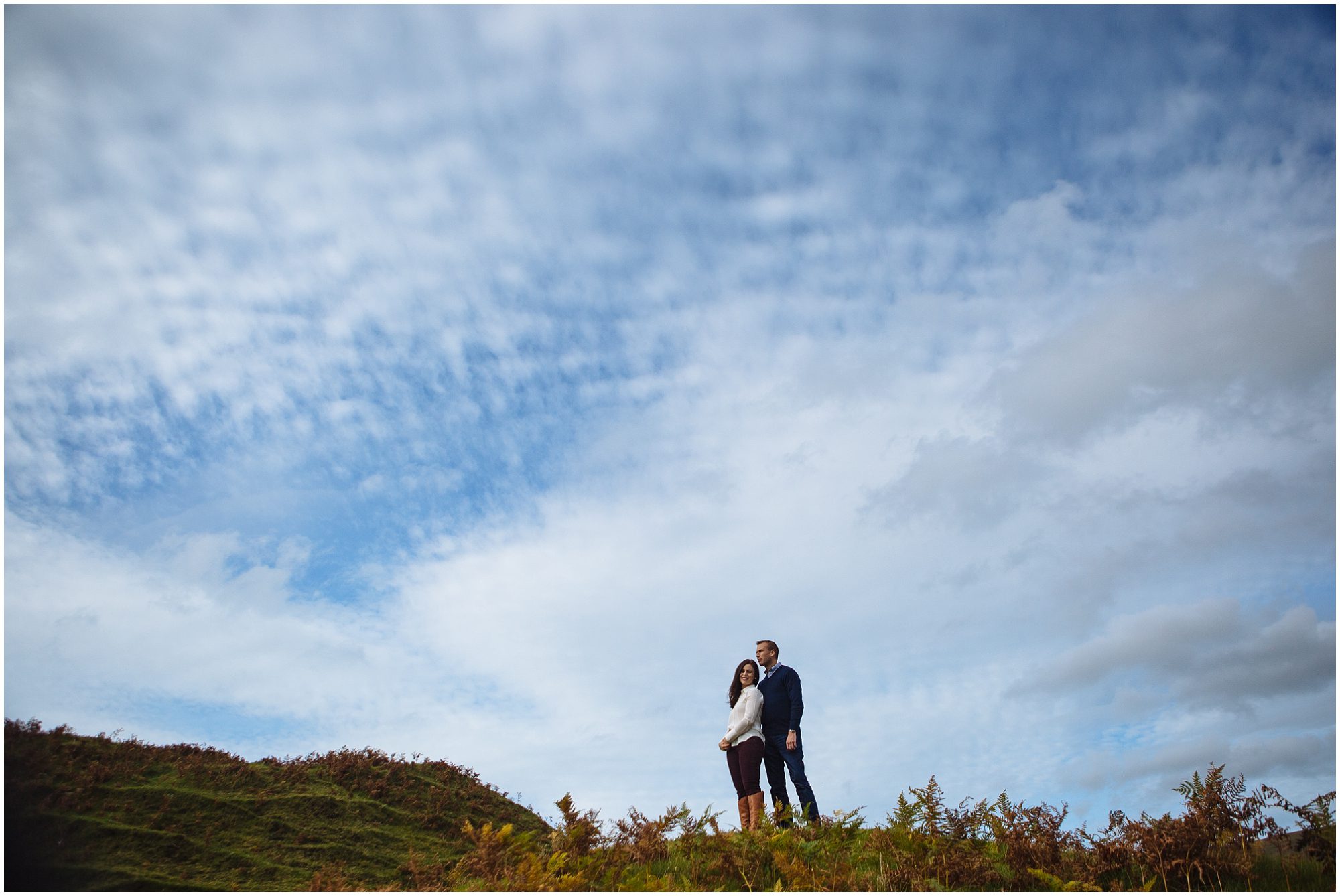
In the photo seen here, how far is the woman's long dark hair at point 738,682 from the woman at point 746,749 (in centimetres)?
25

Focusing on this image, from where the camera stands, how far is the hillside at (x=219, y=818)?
930cm

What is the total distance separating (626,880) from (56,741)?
413 inches

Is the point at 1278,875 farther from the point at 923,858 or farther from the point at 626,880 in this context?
the point at 626,880

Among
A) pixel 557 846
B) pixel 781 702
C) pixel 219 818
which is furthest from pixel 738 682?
pixel 219 818

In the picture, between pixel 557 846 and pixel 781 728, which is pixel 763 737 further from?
pixel 557 846

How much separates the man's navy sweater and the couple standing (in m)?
0.01

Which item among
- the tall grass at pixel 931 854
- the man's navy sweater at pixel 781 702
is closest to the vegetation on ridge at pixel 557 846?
the tall grass at pixel 931 854

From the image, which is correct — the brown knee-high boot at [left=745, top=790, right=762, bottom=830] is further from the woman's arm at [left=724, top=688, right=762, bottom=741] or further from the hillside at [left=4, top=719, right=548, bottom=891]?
the hillside at [left=4, top=719, right=548, bottom=891]

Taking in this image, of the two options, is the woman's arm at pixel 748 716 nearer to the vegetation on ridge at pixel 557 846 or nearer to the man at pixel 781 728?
the man at pixel 781 728

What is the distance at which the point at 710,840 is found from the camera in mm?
9406

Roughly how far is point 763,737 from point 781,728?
31cm

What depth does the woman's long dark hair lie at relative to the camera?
12.5 metres

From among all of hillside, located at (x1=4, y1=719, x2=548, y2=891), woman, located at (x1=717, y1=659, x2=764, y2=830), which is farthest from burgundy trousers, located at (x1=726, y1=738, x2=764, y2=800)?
hillside, located at (x1=4, y1=719, x2=548, y2=891)

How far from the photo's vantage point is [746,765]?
11812 mm
